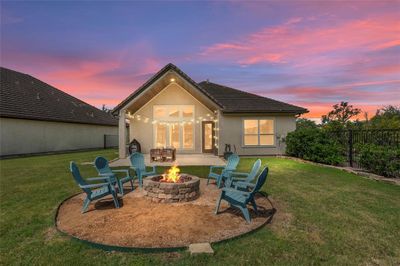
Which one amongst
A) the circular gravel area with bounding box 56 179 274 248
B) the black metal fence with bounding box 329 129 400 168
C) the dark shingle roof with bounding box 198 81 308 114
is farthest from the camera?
the dark shingle roof with bounding box 198 81 308 114

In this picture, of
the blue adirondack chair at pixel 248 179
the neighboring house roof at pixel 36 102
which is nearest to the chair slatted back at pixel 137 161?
the blue adirondack chair at pixel 248 179

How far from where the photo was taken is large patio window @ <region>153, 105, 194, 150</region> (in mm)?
17516

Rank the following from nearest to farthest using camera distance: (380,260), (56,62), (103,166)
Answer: (380,260)
(103,166)
(56,62)

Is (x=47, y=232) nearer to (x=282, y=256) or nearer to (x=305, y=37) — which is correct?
(x=282, y=256)

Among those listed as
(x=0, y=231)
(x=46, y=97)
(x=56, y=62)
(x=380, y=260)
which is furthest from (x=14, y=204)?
(x=46, y=97)

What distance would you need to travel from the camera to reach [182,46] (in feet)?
57.6

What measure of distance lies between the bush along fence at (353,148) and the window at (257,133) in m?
1.60

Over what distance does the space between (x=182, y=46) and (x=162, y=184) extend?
14.2 m

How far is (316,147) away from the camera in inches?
500

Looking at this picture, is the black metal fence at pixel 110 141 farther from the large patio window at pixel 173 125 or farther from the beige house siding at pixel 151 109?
the large patio window at pixel 173 125

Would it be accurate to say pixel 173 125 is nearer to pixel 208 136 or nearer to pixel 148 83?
pixel 208 136

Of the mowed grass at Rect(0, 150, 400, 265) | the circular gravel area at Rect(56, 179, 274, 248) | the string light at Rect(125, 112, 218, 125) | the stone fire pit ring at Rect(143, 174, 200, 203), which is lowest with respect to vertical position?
the mowed grass at Rect(0, 150, 400, 265)

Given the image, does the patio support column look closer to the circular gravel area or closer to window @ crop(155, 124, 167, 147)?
window @ crop(155, 124, 167, 147)

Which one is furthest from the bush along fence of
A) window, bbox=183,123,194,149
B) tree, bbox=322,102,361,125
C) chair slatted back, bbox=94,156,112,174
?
tree, bbox=322,102,361,125
